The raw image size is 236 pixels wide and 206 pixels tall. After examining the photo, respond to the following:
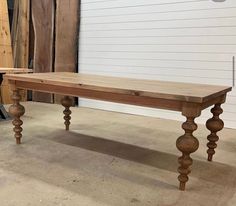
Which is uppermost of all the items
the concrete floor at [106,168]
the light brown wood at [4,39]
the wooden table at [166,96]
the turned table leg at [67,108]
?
the light brown wood at [4,39]

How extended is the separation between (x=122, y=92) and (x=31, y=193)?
0.88 meters

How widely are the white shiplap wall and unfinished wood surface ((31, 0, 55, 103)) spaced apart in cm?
55

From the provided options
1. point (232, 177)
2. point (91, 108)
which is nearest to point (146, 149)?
point (232, 177)

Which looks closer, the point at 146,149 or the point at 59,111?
the point at 146,149

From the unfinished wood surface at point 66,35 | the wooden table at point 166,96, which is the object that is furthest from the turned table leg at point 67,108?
the unfinished wood surface at point 66,35

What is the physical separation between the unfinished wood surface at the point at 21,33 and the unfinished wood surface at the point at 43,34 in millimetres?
191

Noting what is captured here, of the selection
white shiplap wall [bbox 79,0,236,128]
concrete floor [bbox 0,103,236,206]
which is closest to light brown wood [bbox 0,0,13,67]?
white shiplap wall [bbox 79,0,236,128]

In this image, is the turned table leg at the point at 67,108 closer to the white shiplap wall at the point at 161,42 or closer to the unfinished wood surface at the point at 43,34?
the white shiplap wall at the point at 161,42

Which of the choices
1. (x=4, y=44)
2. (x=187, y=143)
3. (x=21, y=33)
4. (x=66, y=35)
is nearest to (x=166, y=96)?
(x=187, y=143)

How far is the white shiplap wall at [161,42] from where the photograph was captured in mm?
3609

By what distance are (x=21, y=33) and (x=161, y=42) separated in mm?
2511

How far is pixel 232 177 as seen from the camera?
220 centimetres

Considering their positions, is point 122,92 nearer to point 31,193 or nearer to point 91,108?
point 31,193

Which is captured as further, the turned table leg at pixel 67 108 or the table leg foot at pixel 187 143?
the turned table leg at pixel 67 108
